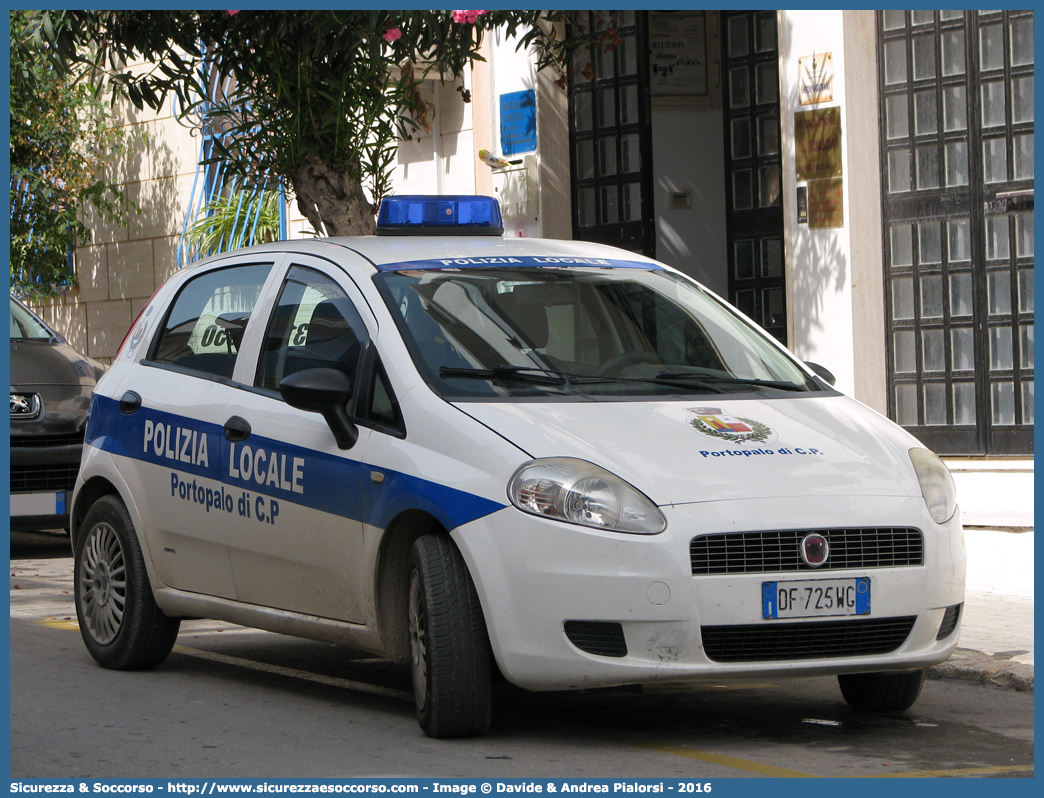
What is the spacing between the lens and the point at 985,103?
469 inches

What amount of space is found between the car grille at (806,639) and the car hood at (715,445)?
1.35ft

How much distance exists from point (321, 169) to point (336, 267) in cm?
438

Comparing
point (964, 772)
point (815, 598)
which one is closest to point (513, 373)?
point (815, 598)

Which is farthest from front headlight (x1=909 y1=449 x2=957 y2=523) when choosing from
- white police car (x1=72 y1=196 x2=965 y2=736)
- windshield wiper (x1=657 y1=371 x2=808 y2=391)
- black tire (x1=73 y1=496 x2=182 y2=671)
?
black tire (x1=73 y1=496 x2=182 y2=671)

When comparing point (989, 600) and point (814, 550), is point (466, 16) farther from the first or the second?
point (814, 550)

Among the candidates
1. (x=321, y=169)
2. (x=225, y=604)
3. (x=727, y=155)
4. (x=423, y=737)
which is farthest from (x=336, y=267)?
(x=727, y=155)

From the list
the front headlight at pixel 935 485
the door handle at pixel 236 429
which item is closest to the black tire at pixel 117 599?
the door handle at pixel 236 429

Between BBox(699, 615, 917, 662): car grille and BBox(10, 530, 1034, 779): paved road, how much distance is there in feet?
1.13

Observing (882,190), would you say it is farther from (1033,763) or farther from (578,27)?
(1033,763)

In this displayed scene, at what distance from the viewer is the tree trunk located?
34.4ft

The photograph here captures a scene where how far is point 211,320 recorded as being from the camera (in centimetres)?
687

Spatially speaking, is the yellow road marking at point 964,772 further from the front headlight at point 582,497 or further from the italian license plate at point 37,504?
the italian license plate at point 37,504

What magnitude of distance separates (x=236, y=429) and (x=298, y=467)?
457 mm

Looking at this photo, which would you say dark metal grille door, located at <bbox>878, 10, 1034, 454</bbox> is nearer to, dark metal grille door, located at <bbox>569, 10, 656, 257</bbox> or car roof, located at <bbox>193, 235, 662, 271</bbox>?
dark metal grille door, located at <bbox>569, 10, 656, 257</bbox>
